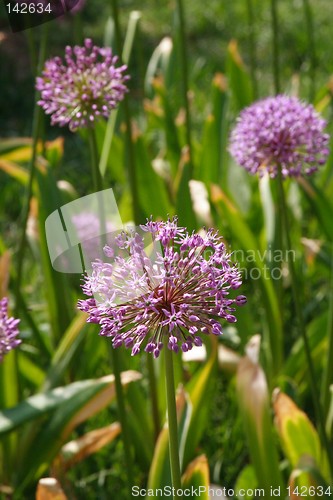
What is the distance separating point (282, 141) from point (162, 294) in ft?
2.05

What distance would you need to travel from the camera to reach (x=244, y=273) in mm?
2039

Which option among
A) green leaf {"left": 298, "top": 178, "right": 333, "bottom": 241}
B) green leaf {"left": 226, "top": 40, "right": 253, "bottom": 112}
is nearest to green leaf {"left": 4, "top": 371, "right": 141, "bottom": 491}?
green leaf {"left": 298, "top": 178, "right": 333, "bottom": 241}

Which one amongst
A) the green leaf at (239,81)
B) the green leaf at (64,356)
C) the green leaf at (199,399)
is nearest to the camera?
the green leaf at (199,399)

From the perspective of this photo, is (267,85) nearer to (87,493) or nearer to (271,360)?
(271,360)

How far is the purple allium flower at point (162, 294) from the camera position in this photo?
2.46 ft

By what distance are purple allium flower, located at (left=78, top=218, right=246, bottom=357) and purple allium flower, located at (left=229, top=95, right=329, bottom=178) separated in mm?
550

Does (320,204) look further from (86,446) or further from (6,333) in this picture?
(6,333)

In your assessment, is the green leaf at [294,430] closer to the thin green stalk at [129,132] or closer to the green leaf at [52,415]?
the green leaf at [52,415]

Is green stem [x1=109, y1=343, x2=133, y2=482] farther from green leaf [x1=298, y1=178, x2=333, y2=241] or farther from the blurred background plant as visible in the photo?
green leaf [x1=298, y1=178, x2=333, y2=241]

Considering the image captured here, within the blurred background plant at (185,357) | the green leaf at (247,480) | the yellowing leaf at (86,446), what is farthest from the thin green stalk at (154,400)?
the green leaf at (247,480)

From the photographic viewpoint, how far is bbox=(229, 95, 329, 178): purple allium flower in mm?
1308

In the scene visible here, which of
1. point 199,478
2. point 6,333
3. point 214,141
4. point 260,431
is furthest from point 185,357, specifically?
point 214,141

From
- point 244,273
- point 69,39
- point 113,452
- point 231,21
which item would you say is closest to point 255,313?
point 244,273

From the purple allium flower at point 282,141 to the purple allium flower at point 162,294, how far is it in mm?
550
